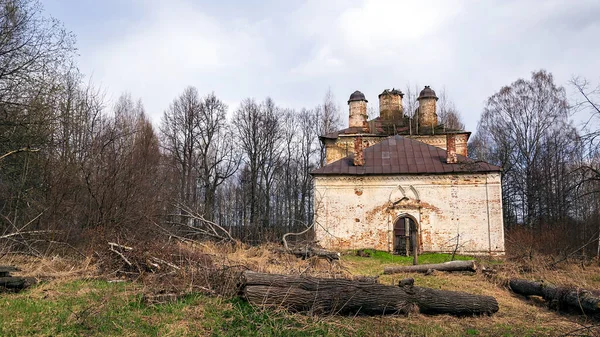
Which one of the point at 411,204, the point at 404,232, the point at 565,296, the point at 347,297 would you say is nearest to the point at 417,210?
the point at 411,204

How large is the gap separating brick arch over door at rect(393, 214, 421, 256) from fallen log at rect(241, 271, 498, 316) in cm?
1348

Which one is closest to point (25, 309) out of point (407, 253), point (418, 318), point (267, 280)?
point (267, 280)

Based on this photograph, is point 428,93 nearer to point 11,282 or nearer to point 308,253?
point 308,253

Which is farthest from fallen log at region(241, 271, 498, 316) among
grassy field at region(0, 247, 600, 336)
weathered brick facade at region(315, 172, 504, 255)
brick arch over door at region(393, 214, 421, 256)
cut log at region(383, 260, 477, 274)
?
brick arch over door at region(393, 214, 421, 256)

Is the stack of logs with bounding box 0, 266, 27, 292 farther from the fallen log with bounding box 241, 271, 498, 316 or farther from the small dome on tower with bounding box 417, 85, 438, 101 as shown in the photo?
the small dome on tower with bounding box 417, 85, 438, 101

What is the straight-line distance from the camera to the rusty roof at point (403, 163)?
21234mm

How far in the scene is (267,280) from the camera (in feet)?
22.2

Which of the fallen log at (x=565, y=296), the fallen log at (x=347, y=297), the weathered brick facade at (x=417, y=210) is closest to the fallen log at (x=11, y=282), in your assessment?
the fallen log at (x=347, y=297)

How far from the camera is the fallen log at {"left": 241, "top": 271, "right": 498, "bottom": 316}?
6.61 m

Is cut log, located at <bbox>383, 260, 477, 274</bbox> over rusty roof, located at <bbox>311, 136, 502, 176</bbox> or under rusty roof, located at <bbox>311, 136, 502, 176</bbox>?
under

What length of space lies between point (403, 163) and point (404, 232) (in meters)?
3.41

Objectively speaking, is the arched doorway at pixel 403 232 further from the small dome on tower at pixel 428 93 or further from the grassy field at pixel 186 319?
the grassy field at pixel 186 319

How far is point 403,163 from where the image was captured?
22250 millimetres

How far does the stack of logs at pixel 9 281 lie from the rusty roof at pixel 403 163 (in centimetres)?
1514
